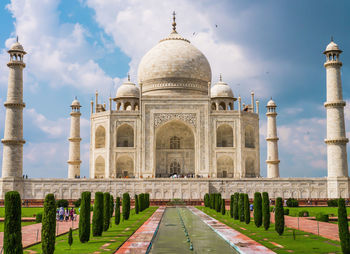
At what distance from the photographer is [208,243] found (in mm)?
9469

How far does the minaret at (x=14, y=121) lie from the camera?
23938 millimetres

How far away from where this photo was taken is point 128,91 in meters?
31.9

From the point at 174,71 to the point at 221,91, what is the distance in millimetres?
3798

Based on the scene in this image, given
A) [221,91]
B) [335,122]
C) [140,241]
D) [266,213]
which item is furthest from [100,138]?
[140,241]

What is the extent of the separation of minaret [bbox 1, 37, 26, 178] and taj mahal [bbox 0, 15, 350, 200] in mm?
52

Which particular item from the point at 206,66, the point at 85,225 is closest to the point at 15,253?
the point at 85,225

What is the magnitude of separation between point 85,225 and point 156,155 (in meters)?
20.2

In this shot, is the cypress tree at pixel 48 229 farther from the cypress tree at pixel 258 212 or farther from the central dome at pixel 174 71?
the central dome at pixel 174 71

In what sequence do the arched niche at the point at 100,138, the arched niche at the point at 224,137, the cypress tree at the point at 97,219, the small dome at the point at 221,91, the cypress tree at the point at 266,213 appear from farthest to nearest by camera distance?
the small dome at the point at 221,91, the arched niche at the point at 224,137, the arched niche at the point at 100,138, the cypress tree at the point at 266,213, the cypress tree at the point at 97,219

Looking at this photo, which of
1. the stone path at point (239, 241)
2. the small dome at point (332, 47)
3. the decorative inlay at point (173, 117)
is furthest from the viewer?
the decorative inlay at point (173, 117)

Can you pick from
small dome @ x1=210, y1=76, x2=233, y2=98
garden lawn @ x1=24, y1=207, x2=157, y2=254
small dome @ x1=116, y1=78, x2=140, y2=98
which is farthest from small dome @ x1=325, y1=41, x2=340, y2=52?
garden lawn @ x1=24, y1=207, x2=157, y2=254

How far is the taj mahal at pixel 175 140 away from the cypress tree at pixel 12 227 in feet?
58.0

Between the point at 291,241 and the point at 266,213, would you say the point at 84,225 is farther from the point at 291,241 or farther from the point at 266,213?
the point at 266,213

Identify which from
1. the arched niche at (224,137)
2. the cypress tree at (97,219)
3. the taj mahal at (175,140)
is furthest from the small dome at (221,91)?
the cypress tree at (97,219)
